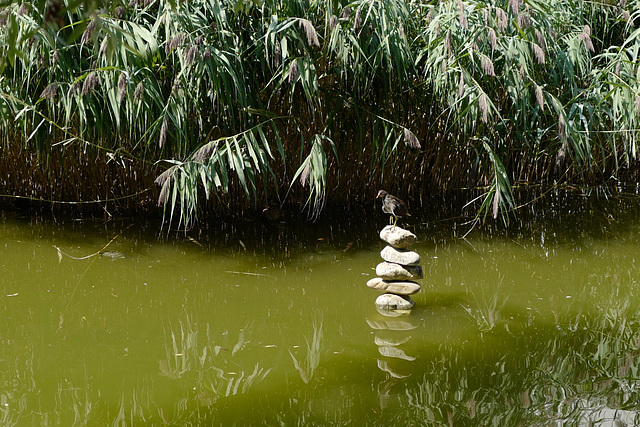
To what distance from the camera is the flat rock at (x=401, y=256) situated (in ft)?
9.21

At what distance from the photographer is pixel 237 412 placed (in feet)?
6.75

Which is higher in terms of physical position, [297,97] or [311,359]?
[297,97]

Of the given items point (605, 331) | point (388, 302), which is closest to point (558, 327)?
point (605, 331)

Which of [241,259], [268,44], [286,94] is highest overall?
[268,44]

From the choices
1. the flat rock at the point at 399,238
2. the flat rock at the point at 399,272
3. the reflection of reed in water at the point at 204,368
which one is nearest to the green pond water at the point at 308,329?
the reflection of reed in water at the point at 204,368

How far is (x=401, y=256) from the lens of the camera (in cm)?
283

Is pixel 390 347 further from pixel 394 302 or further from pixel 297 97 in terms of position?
pixel 297 97

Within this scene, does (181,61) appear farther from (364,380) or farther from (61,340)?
(364,380)

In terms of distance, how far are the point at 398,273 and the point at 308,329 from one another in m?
0.44

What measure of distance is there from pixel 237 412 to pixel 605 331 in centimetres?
149

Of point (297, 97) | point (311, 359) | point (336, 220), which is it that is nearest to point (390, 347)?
point (311, 359)

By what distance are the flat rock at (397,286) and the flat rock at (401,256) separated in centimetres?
10

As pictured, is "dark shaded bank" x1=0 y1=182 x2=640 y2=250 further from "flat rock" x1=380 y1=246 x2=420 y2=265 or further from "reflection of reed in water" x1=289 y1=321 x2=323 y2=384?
"reflection of reed in water" x1=289 y1=321 x2=323 y2=384

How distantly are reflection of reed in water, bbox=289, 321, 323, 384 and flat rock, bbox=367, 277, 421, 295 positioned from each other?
38cm
